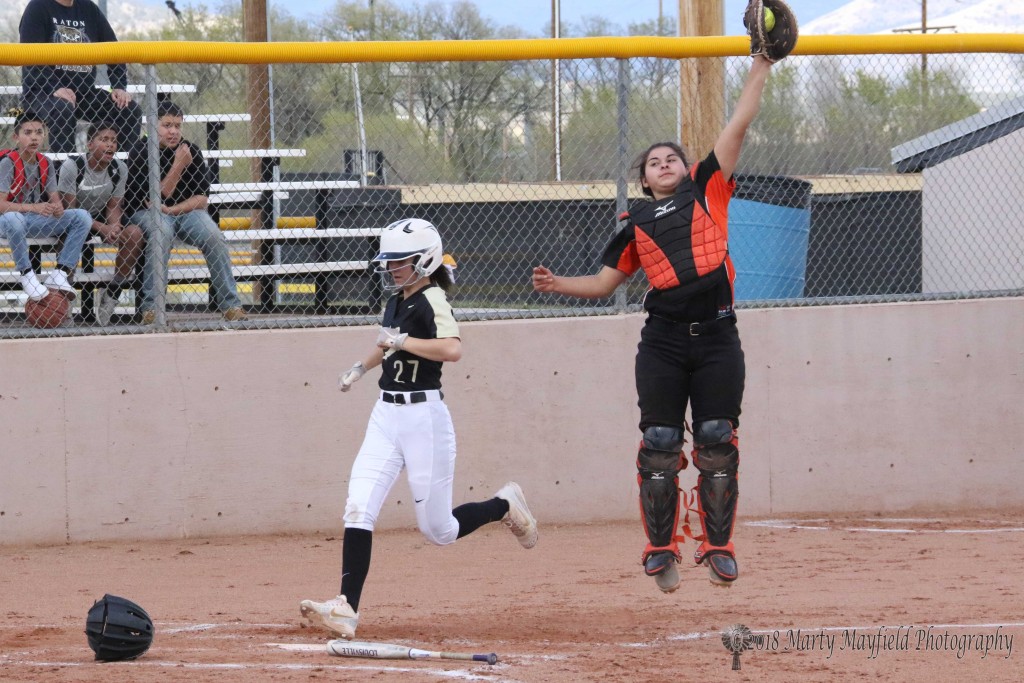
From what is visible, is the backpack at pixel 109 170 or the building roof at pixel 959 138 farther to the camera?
the building roof at pixel 959 138

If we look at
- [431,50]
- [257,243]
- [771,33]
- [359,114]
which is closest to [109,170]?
[257,243]

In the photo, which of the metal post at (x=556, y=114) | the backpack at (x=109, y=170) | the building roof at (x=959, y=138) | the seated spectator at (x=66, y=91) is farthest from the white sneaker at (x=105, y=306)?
the building roof at (x=959, y=138)

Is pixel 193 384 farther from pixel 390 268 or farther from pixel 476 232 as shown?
pixel 390 268

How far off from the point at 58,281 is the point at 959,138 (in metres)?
6.60

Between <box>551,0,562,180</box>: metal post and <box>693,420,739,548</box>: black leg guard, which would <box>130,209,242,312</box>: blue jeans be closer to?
A: <box>551,0,562,180</box>: metal post

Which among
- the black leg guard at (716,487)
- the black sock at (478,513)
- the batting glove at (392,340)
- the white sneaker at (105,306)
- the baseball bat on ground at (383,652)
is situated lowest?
the baseball bat on ground at (383,652)

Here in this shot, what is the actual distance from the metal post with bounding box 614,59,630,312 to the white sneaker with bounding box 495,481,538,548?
2.69 m

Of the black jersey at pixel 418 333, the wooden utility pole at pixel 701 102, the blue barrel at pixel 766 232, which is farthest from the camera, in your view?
the blue barrel at pixel 766 232

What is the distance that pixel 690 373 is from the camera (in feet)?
20.3

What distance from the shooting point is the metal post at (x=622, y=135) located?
910 cm

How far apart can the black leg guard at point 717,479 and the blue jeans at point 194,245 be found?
398 centimetres

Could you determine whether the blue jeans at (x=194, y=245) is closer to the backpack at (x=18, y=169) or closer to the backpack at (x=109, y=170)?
the backpack at (x=109, y=170)

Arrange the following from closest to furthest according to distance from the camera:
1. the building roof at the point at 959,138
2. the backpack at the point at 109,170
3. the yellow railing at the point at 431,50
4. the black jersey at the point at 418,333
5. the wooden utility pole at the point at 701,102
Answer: the black jersey at the point at 418,333, the yellow railing at the point at 431,50, the backpack at the point at 109,170, the wooden utility pole at the point at 701,102, the building roof at the point at 959,138

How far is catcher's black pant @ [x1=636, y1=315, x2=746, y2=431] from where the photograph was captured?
20.0 feet
